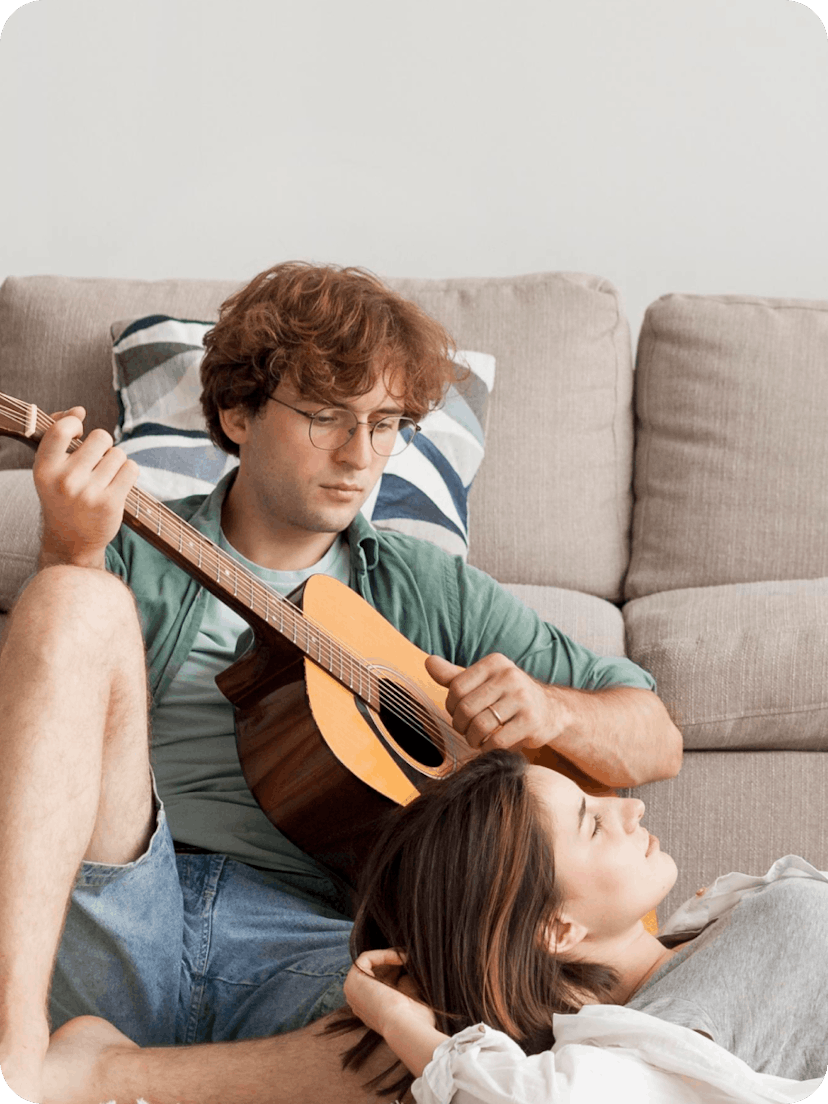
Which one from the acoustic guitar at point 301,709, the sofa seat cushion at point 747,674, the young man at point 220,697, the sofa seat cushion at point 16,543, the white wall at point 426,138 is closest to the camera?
the young man at point 220,697

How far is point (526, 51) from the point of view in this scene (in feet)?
8.20

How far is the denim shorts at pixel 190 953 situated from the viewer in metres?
1.24

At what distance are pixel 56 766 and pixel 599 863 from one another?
0.53 meters

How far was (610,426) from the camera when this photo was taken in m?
2.32

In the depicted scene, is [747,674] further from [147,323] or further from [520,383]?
[147,323]

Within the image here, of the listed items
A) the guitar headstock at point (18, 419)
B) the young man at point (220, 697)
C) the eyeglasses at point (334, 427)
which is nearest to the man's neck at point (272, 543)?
the young man at point (220, 697)

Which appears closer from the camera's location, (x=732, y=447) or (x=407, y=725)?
(x=407, y=725)

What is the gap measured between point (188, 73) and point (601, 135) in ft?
2.89

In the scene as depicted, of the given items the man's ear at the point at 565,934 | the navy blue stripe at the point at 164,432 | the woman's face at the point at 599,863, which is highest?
the navy blue stripe at the point at 164,432

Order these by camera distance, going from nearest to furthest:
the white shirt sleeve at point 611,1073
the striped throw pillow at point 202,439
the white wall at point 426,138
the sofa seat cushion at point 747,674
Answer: the white shirt sleeve at point 611,1073 → the sofa seat cushion at point 747,674 → the striped throw pillow at point 202,439 → the white wall at point 426,138

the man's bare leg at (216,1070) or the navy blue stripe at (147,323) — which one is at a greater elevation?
the navy blue stripe at (147,323)

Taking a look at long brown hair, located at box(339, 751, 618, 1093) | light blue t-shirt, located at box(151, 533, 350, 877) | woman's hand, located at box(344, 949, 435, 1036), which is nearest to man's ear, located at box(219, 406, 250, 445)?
light blue t-shirt, located at box(151, 533, 350, 877)

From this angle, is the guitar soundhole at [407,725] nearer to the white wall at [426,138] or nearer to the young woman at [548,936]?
the young woman at [548,936]

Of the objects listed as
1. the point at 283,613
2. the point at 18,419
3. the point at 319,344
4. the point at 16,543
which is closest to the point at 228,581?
the point at 283,613
